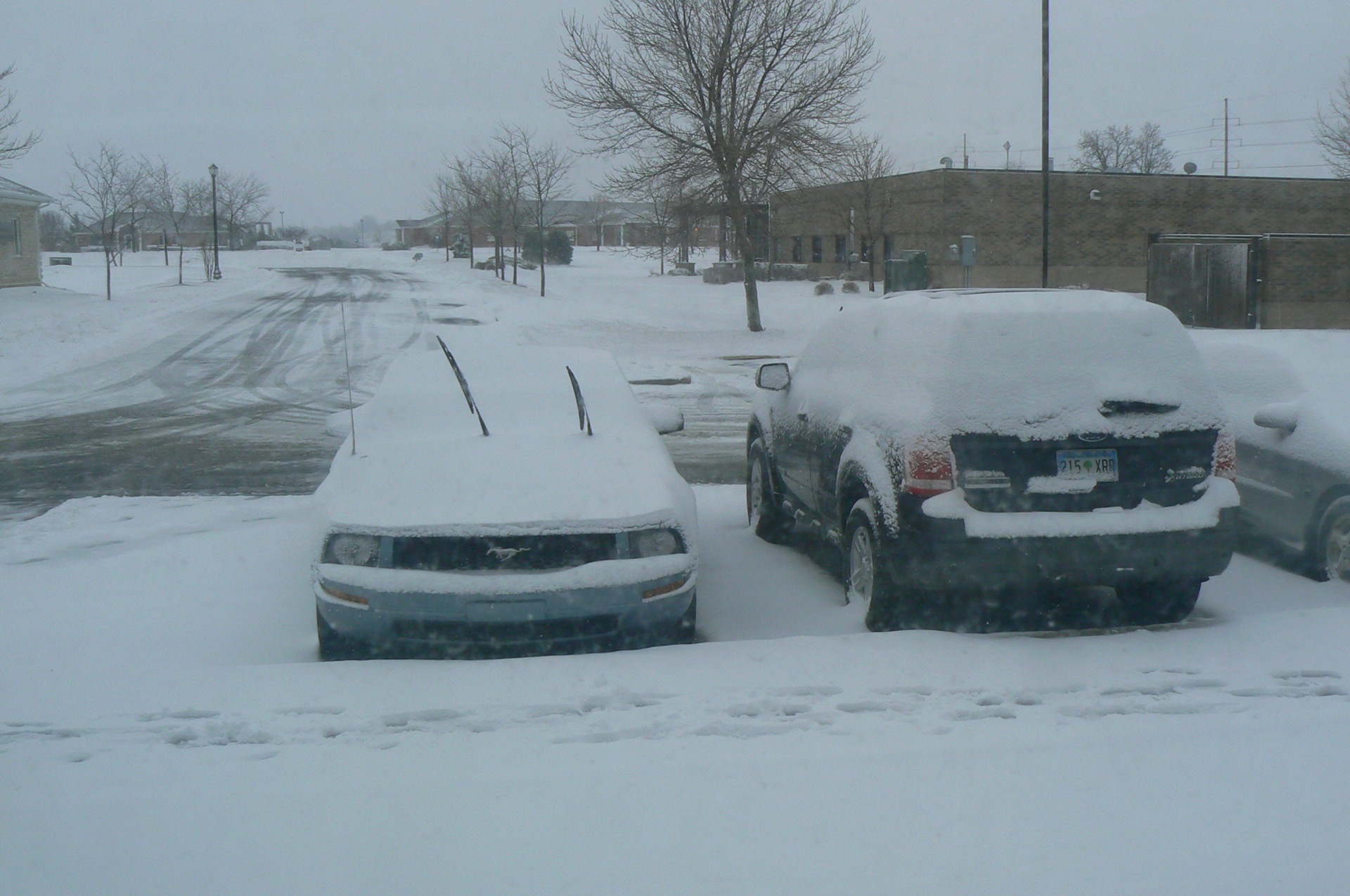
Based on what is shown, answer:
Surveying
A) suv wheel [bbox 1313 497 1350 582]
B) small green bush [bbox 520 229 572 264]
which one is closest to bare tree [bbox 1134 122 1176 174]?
small green bush [bbox 520 229 572 264]

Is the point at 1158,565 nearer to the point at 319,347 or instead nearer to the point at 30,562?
the point at 30,562

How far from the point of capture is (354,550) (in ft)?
16.5

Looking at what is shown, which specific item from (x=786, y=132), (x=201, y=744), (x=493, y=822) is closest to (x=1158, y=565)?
(x=493, y=822)

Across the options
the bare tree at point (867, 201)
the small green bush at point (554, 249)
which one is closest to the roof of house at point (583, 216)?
the small green bush at point (554, 249)

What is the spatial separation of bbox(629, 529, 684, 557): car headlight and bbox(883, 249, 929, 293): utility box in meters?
25.5

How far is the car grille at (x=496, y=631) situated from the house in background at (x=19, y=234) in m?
36.6

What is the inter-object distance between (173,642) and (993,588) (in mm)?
3872

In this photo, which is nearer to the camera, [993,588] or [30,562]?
[993,588]

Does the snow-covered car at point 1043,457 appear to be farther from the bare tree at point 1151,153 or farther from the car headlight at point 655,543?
the bare tree at point 1151,153

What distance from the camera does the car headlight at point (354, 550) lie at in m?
5.00

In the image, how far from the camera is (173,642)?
545 centimetres

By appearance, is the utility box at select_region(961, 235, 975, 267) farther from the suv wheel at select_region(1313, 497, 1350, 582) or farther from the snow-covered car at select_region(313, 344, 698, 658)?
the snow-covered car at select_region(313, 344, 698, 658)

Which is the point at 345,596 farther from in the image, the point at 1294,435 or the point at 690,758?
the point at 1294,435

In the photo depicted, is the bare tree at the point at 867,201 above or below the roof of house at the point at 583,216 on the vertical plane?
below
